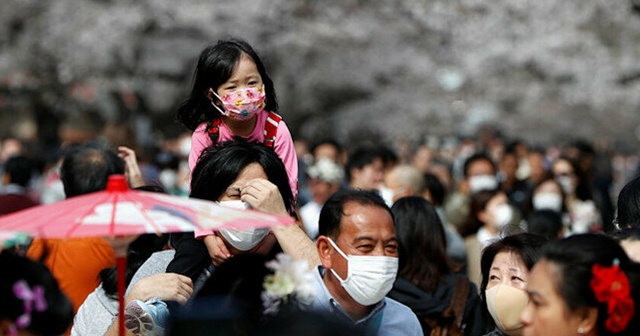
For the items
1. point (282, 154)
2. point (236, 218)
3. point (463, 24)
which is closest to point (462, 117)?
point (463, 24)

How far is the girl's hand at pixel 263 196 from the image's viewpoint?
4645 millimetres

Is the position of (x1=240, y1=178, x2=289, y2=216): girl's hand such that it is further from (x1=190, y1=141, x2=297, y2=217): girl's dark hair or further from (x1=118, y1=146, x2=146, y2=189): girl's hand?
(x1=118, y1=146, x2=146, y2=189): girl's hand

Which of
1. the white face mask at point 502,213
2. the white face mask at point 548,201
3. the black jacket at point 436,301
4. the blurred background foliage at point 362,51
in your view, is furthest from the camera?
the blurred background foliage at point 362,51

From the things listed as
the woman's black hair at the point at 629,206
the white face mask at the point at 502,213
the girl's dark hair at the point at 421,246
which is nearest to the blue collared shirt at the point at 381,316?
the woman's black hair at the point at 629,206

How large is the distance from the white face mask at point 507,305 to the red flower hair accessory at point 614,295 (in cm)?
85

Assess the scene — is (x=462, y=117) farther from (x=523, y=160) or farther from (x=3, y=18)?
(x=3, y=18)

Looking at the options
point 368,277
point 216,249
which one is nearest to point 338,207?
point 368,277

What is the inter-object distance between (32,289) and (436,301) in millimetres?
3119

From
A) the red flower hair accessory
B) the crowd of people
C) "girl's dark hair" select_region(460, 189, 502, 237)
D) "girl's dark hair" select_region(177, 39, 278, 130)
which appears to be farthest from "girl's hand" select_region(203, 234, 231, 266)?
"girl's dark hair" select_region(460, 189, 502, 237)

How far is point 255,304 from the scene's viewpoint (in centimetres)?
336

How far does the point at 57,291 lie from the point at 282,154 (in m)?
2.12

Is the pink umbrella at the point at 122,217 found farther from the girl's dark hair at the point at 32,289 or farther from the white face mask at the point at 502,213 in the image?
the white face mask at the point at 502,213

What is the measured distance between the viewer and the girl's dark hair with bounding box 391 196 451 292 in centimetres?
629

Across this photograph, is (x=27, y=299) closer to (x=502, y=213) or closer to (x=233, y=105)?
(x=233, y=105)
